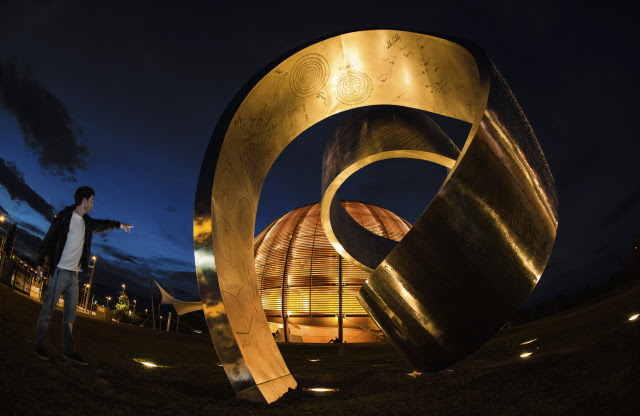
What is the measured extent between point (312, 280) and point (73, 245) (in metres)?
23.5

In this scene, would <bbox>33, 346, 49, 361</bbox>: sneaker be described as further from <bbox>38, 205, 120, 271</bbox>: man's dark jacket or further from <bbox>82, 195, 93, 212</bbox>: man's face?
<bbox>82, 195, 93, 212</bbox>: man's face

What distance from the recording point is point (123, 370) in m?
5.48

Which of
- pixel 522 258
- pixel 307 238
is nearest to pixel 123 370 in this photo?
pixel 522 258

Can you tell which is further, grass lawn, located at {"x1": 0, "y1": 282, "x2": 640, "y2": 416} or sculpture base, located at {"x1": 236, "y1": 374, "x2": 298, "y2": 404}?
sculpture base, located at {"x1": 236, "y1": 374, "x2": 298, "y2": 404}

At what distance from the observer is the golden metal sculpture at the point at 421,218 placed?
495 cm

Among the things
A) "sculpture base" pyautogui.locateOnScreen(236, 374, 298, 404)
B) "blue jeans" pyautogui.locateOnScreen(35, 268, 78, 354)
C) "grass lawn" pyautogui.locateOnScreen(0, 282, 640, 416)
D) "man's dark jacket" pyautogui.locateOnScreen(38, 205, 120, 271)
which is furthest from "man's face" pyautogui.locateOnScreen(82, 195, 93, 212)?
"sculpture base" pyautogui.locateOnScreen(236, 374, 298, 404)

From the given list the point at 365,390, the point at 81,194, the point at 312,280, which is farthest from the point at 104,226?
the point at 312,280

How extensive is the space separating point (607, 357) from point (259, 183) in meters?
5.51

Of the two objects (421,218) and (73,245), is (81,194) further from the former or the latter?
(421,218)

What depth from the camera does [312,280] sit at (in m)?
27.4

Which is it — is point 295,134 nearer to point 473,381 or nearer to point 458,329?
point 458,329

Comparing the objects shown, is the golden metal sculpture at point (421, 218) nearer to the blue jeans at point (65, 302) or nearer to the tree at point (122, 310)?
the blue jeans at point (65, 302)

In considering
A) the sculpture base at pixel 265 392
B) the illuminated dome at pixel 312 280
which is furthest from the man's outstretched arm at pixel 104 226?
the illuminated dome at pixel 312 280

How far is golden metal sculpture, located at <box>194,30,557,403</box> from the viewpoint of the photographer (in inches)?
195
